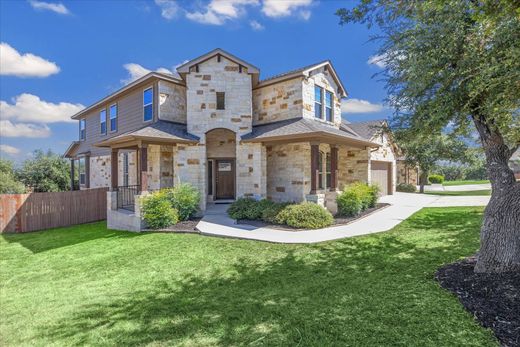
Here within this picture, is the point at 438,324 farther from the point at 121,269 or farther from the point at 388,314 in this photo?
the point at 121,269

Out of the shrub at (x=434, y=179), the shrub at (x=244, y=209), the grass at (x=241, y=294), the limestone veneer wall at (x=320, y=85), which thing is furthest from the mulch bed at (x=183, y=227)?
the shrub at (x=434, y=179)

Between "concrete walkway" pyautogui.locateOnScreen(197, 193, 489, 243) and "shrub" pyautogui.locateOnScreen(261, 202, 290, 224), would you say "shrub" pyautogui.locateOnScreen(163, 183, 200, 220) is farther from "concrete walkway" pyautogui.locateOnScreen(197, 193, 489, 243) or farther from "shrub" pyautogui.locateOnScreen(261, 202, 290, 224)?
"shrub" pyautogui.locateOnScreen(261, 202, 290, 224)

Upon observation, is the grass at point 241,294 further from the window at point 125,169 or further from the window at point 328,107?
the window at point 328,107

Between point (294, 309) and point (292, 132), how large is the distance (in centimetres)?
775

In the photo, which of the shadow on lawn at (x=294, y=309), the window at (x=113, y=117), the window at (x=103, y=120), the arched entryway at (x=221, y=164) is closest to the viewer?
the shadow on lawn at (x=294, y=309)

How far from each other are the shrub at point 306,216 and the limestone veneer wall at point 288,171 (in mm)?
2167

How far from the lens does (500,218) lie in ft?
15.5

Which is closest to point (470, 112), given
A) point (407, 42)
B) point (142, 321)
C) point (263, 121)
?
point (407, 42)

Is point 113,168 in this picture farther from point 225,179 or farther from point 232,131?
point 232,131

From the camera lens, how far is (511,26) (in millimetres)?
4137

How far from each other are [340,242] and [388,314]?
3.90 m

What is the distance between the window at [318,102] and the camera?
13.5 meters

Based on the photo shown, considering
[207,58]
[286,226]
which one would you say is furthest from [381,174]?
[207,58]

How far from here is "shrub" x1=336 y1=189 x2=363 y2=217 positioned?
11261 mm
